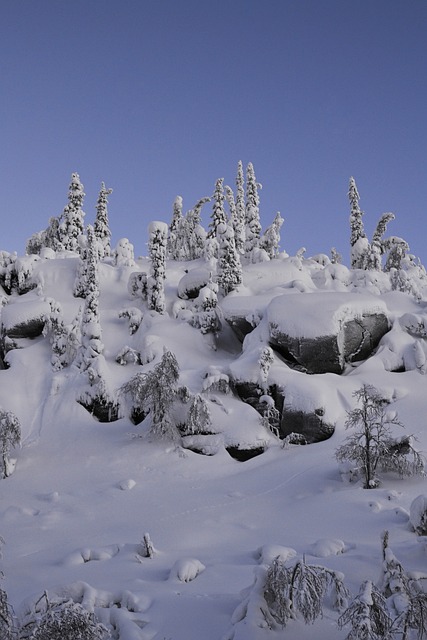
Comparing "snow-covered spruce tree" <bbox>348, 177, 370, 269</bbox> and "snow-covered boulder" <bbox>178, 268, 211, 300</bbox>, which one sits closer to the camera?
"snow-covered boulder" <bbox>178, 268, 211, 300</bbox>

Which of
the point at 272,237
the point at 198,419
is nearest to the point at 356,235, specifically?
the point at 272,237

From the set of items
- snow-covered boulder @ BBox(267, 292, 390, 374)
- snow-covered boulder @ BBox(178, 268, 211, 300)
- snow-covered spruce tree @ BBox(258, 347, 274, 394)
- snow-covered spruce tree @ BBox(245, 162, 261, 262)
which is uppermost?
snow-covered spruce tree @ BBox(245, 162, 261, 262)

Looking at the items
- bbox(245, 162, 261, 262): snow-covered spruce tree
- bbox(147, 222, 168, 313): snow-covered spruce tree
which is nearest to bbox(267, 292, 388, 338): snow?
bbox(147, 222, 168, 313): snow-covered spruce tree

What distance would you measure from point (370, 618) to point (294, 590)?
1.85 meters

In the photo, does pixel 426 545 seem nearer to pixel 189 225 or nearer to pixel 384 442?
pixel 384 442

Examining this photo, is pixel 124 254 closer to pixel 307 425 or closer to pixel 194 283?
pixel 194 283

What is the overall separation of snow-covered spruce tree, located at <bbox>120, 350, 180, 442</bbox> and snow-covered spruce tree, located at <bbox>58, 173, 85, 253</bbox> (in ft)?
105

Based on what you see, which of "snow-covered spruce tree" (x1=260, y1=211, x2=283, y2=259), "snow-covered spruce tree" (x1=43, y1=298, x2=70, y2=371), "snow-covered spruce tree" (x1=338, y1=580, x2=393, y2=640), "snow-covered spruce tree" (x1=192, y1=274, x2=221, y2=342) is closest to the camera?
"snow-covered spruce tree" (x1=338, y1=580, x2=393, y2=640)

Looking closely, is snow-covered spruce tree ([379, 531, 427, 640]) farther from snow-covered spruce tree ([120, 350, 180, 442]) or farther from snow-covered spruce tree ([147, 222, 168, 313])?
snow-covered spruce tree ([147, 222, 168, 313])

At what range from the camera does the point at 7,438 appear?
19.6 m

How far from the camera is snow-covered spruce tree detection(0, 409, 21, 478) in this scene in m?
19.3

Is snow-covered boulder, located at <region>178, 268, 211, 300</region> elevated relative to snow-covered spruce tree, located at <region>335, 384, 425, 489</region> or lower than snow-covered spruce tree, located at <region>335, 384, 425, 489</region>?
elevated

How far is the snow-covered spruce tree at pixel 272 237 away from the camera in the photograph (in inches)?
2045

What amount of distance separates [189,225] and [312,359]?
28778 mm
